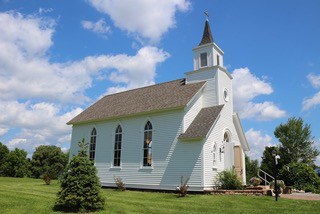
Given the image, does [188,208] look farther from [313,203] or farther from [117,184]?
[117,184]

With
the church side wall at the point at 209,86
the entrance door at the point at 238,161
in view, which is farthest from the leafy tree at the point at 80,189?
the entrance door at the point at 238,161

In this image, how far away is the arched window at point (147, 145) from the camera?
72.4 ft

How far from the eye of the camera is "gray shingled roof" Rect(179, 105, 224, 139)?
19.4 meters

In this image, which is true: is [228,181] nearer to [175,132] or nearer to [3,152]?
[175,132]

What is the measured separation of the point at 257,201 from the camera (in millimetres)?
15508

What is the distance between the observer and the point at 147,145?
22375mm

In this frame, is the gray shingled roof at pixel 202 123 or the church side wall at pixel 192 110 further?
the church side wall at pixel 192 110

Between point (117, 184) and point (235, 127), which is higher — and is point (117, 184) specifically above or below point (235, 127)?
below

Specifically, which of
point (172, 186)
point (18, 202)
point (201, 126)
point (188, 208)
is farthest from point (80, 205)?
point (201, 126)

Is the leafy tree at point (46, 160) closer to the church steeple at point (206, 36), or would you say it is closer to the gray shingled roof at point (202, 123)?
the church steeple at point (206, 36)

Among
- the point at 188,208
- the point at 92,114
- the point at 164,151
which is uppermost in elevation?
the point at 92,114

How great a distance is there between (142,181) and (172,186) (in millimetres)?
2789

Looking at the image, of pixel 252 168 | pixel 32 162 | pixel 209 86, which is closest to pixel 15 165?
pixel 32 162

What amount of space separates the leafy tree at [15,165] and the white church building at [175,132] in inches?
1554
